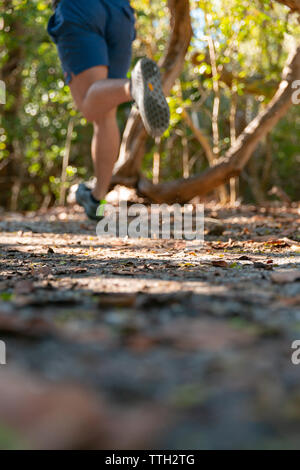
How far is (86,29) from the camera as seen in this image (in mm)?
3152

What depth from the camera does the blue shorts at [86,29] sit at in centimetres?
312

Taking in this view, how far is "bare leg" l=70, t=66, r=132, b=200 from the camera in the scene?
2889 mm

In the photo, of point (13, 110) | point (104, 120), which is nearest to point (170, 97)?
point (104, 120)

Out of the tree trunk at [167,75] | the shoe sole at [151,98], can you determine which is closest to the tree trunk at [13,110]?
the tree trunk at [167,75]

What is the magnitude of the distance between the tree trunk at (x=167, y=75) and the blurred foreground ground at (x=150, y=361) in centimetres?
331

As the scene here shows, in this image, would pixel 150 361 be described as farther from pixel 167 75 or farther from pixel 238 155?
pixel 167 75

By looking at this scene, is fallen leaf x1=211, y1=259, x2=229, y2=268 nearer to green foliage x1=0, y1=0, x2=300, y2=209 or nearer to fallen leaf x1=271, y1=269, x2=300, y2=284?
fallen leaf x1=271, y1=269, x2=300, y2=284

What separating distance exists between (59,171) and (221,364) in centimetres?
1112

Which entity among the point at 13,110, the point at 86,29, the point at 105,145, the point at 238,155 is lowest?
the point at 105,145

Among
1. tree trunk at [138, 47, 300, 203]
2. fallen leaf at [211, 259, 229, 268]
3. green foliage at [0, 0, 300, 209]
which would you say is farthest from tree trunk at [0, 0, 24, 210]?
fallen leaf at [211, 259, 229, 268]

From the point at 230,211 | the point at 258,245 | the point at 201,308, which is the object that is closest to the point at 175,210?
the point at 230,211

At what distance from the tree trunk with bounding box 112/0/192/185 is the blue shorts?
1250mm

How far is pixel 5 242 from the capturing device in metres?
2.96

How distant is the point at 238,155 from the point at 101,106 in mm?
1907
